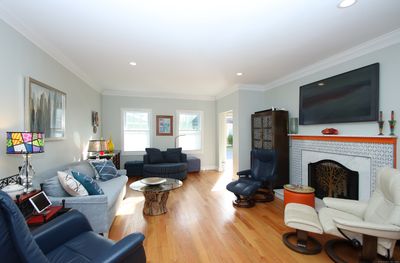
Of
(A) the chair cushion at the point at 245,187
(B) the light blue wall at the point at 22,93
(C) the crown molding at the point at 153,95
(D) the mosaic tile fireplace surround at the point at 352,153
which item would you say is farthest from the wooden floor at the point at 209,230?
(C) the crown molding at the point at 153,95

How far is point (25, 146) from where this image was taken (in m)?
1.84

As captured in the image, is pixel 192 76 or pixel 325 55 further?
pixel 192 76

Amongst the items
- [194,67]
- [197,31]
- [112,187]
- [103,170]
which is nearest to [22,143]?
[112,187]

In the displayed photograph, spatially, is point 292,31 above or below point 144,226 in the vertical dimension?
above

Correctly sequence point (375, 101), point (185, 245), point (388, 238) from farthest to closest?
point (375, 101), point (185, 245), point (388, 238)

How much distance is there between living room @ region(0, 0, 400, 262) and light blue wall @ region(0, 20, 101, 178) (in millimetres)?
14

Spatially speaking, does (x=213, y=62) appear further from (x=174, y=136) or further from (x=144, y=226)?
(x=174, y=136)

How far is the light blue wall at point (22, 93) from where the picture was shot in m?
2.00

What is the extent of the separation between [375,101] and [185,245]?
3169 millimetres

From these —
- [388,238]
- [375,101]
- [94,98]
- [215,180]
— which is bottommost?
[215,180]

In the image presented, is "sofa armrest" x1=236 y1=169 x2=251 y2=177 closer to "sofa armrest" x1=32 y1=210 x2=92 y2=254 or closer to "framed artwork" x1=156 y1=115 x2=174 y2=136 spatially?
"sofa armrest" x1=32 y1=210 x2=92 y2=254

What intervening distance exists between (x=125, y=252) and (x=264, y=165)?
10.6 ft

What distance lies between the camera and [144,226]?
8.95 feet

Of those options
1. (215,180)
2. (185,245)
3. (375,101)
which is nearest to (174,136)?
(215,180)
